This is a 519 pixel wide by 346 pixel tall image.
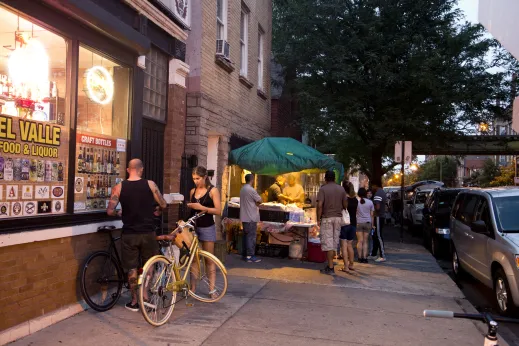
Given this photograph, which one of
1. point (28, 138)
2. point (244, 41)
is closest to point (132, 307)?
point (28, 138)

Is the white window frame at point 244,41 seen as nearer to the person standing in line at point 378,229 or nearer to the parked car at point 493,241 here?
the person standing in line at point 378,229

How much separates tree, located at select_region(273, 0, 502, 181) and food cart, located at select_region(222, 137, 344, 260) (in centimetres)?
487

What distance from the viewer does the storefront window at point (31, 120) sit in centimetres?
476

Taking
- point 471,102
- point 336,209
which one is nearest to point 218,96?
point 336,209

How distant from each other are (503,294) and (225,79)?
278 inches

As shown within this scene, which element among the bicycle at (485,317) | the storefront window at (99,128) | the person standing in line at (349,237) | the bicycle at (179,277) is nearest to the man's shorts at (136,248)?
the bicycle at (179,277)

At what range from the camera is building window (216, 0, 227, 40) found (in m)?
10.9

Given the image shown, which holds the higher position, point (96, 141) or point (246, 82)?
point (246, 82)

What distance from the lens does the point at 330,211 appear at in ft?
29.0

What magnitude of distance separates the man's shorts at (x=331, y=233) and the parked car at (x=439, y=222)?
14.5 feet

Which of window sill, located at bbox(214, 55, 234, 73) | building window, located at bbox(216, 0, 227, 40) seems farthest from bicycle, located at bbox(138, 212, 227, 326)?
building window, located at bbox(216, 0, 227, 40)

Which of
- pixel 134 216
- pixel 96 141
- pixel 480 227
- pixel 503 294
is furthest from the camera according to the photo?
pixel 480 227

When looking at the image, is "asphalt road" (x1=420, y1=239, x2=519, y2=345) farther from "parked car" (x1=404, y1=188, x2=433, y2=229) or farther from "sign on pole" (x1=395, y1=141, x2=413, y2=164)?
"parked car" (x1=404, y1=188, x2=433, y2=229)

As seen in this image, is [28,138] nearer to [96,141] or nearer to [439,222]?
[96,141]
